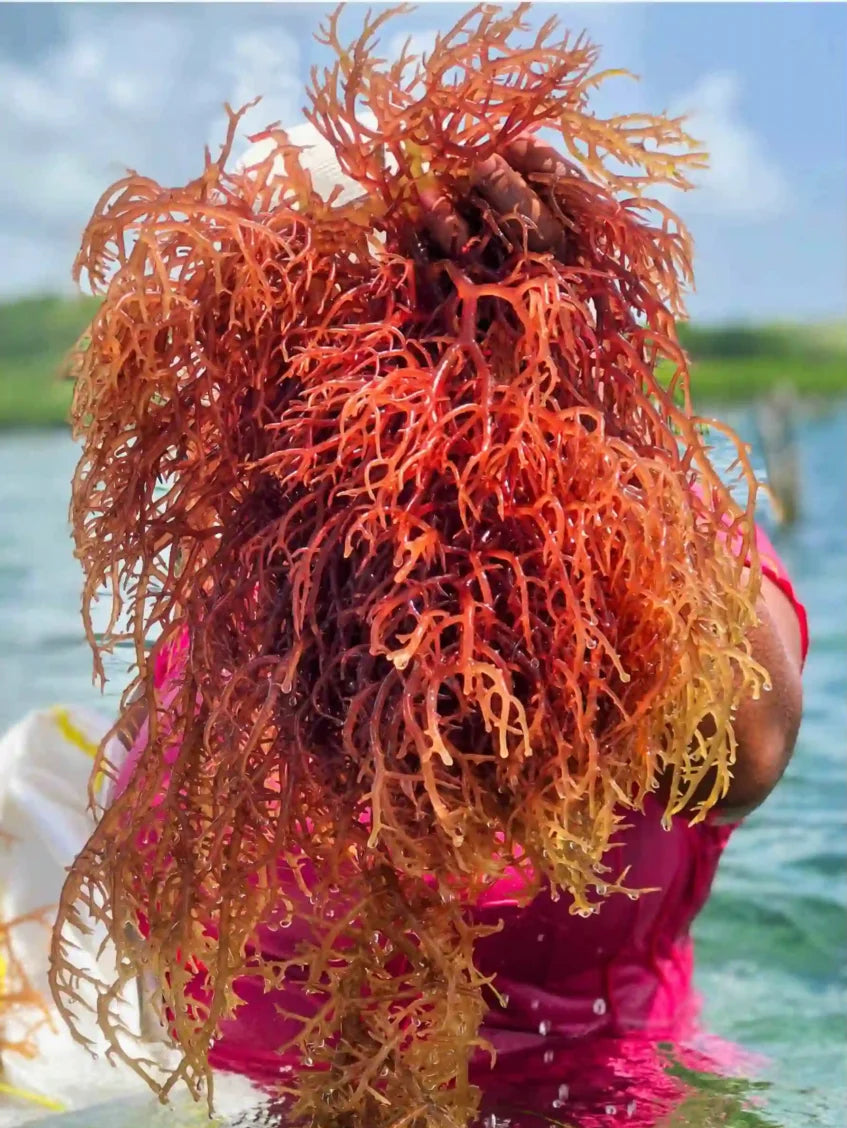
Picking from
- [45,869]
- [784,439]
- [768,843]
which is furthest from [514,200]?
[784,439]

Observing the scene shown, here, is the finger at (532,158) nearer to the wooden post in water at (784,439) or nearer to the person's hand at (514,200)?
the person's hand at (514,200)

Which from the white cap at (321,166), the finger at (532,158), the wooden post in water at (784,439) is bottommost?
the finger at (532,158)

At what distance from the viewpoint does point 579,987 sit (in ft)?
2.48

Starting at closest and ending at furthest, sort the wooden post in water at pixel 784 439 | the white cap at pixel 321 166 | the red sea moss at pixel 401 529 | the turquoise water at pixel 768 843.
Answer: the red sea moss at pixel 401 529
the white cap at pixel 321 166
the turquoise water at pixel 768 843
the wooden post in water at pixel 784 439

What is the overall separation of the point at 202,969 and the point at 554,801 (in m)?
0.38

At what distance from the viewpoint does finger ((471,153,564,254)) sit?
1.40 ft

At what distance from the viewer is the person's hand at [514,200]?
43 centimetres

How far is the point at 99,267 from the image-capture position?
461mm

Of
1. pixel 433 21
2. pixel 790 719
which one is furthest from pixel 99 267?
pixel 433 21

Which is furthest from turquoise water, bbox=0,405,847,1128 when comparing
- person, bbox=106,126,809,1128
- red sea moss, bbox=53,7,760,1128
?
red sea moss, bbox=53,7,760,1128

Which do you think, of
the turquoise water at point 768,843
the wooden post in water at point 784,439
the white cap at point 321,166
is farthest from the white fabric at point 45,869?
the wooden post in water at point 784,439

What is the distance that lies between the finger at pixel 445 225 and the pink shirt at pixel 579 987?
32cm

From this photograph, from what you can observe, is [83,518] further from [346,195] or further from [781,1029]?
[781,1029]

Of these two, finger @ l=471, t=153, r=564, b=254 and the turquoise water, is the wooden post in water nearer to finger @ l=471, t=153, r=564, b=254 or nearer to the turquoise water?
the turquoise water
